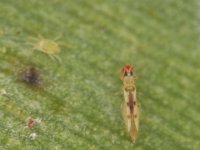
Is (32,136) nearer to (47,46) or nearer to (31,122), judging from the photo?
(31,122)

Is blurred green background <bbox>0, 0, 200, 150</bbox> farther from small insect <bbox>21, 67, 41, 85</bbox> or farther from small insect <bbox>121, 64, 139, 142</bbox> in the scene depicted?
small insect <bbox>121, 64, 139, 142</bbox>

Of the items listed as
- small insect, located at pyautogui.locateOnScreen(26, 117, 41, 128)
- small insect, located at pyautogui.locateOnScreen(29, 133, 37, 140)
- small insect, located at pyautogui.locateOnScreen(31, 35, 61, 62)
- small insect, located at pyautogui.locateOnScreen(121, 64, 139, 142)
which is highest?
small insect, located at pyautogui.locateOnScreen(31, 35, 61, 62)

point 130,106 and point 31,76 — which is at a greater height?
point 31,76

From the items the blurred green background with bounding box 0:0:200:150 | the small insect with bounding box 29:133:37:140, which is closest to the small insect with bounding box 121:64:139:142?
the blurred green background with bounding box 0:0:200:150

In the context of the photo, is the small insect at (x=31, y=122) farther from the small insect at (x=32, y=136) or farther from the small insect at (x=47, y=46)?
the small insect at (x=47, y=46)

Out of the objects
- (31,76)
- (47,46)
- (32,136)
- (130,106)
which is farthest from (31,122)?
(47,46)

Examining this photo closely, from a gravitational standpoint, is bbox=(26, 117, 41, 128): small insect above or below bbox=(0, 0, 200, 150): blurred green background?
below

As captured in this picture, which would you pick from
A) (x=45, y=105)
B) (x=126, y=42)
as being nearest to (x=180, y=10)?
(x=126, y=42)

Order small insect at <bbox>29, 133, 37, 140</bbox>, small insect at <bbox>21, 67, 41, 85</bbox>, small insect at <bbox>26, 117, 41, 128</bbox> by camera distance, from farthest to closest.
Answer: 1. small insect at <bbox>21, 67, 41, 85</bbox>
2. small insect at <bbox>26, 117, 41, 128</bbox>
3. small insect at <bbox>29, 133, 37, 140</bbox>
